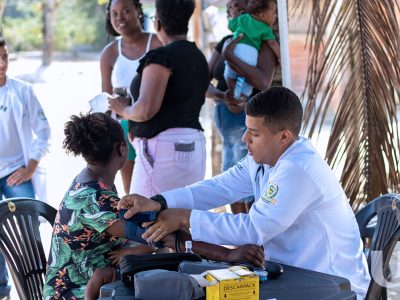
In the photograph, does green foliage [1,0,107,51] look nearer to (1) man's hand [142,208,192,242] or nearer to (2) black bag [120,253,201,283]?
(1) man's hand [142,208,192,242]

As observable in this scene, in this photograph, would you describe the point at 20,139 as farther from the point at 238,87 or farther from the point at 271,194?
the point at 271,194

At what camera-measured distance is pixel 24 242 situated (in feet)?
11.8

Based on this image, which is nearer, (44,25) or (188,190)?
(188,190)

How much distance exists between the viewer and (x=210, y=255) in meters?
2.88

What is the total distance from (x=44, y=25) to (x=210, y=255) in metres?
22.1

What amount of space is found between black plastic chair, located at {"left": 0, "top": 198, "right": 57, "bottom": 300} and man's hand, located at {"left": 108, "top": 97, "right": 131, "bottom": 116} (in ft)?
2.84

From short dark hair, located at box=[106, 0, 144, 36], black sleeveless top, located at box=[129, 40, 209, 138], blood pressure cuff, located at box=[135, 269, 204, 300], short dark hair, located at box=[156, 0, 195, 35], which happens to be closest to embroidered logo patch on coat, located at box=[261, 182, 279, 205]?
blood pressure cuff, located at box=[135, 269, 204, 300]

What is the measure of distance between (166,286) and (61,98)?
16.3 metres

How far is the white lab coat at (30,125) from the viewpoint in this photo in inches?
188

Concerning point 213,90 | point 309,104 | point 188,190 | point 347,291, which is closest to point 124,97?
point 213,90

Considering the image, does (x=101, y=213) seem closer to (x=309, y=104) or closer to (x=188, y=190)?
(x=188, y=190)

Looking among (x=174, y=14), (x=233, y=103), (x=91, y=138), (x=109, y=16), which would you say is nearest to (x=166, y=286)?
(x=91, y=138)

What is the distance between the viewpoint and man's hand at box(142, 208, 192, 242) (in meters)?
2.93

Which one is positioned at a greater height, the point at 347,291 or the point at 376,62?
the point at 376,62
